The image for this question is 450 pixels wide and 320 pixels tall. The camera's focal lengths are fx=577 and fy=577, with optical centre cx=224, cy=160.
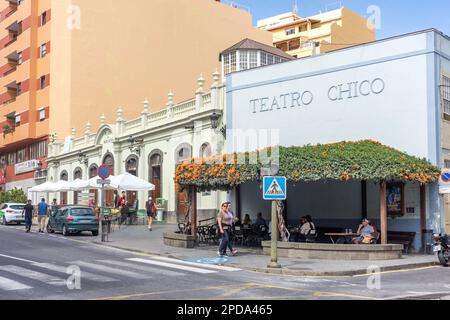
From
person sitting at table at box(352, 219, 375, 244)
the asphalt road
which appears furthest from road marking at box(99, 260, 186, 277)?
person sitting at table at box(352, 219, 375, 244)

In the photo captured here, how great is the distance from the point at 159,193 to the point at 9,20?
31.8 m

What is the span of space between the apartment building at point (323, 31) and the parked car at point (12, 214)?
32584mm

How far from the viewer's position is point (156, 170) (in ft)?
112

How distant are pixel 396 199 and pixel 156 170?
17.2 metres

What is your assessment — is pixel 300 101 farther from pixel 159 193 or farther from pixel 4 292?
pixel 4 292

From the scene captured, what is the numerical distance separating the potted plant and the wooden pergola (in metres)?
12.9

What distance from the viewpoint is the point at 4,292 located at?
10.9 m

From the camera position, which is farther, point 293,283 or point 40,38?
point 40,38

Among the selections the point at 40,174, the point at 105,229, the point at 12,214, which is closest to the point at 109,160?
the point at 12,214

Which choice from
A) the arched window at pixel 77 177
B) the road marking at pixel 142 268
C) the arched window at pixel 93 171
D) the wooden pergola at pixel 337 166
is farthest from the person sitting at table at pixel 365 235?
the arched window at pixel 77 177

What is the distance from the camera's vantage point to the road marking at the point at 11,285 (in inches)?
449

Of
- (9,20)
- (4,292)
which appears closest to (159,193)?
(4,292)

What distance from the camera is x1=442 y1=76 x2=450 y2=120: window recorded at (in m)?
20.1

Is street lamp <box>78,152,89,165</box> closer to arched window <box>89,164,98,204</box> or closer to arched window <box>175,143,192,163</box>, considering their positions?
arched window <box>89,164,98,204</box>
